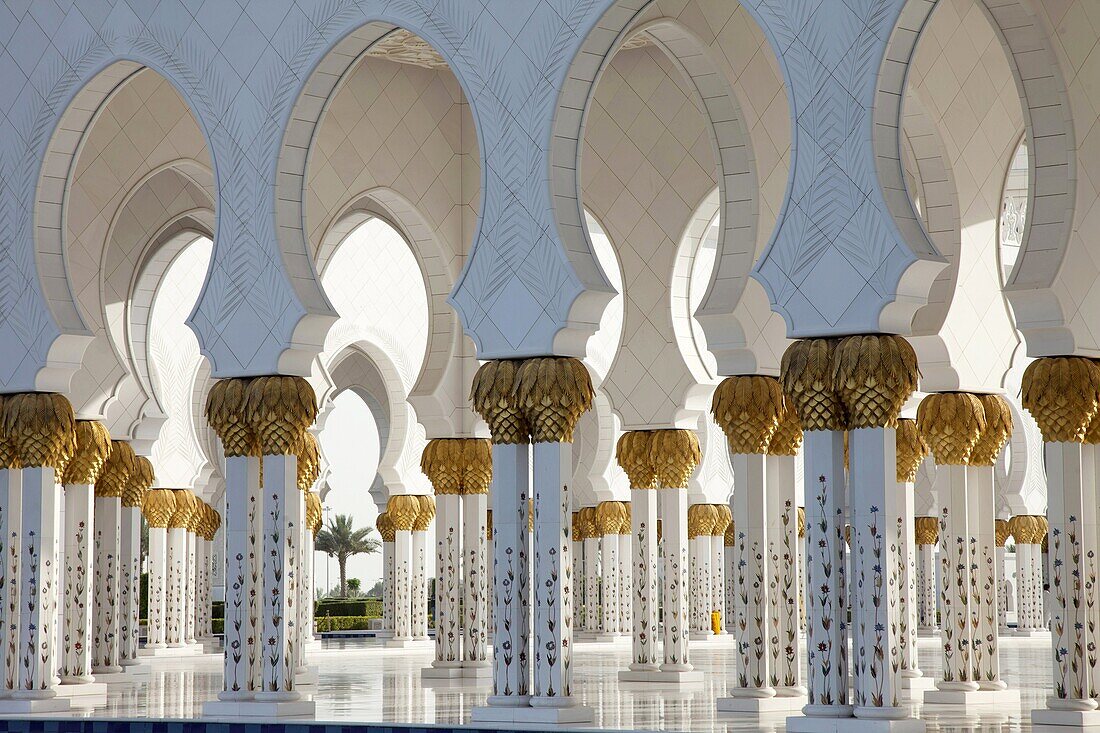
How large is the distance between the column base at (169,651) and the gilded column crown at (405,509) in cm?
304

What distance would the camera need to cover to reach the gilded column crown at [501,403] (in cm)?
784

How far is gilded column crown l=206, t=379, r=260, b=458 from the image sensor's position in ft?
28.1

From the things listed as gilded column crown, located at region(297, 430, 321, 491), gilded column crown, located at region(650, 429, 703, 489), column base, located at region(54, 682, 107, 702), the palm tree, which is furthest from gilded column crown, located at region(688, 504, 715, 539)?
the palm tree

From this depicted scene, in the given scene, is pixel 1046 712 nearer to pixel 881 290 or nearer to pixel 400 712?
pixel 881 290

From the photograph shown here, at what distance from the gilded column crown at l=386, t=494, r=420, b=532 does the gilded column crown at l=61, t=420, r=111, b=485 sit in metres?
5.69

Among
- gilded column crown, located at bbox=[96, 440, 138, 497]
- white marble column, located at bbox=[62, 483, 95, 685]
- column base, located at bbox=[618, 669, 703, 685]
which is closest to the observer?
white marble column, located at bbox=[62, 483, 95, 685]

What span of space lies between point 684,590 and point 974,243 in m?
3.47

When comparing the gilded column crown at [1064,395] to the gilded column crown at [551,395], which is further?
the gilded column crown at [1064,395]

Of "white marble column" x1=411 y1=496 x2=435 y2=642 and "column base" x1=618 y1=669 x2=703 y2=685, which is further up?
"white marble column" x1=411 y1=496 x2=435 y2=642

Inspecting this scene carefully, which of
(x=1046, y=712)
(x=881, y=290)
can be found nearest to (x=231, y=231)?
(x=881, y=290)

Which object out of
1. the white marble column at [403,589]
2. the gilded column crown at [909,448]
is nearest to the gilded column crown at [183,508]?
the white marble column at [403,589]

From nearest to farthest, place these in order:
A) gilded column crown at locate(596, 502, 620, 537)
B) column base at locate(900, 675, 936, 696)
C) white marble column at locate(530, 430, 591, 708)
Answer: white marble column at locate(530, 430, 591, 708) < column base at locate(900, 675, 936, 696) < gilded column crown at locate(596, 502, 620, 537)

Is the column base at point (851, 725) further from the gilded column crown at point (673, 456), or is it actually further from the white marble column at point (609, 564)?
the white marble column at point (609, 564)

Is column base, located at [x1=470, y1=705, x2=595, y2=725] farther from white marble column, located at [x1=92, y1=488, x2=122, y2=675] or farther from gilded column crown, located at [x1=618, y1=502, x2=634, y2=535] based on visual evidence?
gilded column crown, located at [x1=618, y1=502, x2=634, y2=535]
